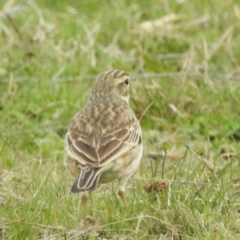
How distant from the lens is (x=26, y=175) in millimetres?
7133

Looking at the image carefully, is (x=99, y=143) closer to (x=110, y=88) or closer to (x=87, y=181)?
(x=87, y=181)

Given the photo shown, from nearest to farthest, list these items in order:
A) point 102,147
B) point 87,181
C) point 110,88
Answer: point 87,181, point 102,147, point 110,88

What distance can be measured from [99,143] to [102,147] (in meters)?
0.07

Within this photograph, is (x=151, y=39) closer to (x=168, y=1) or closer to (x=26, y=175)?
(x=168, y=1)

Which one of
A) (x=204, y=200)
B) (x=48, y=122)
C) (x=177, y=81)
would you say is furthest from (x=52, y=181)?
(x=177, y=81)

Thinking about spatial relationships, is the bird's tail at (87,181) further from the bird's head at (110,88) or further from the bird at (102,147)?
the bird's head at (110,88)

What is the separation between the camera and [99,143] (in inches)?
248

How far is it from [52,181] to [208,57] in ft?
14.1

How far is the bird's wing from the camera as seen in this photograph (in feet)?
20.1

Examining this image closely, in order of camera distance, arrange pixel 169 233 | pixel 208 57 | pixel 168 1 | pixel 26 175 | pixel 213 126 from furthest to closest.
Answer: pixel 168 1, pixel 208 57, pixel 213 126, pixel 26 175, pixel 169 233

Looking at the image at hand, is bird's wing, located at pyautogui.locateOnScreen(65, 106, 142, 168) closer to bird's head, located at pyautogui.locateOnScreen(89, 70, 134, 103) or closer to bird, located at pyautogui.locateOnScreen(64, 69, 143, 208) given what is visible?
bird, located at pyautogui.locateOnScreen(64, 69, 143, 208)

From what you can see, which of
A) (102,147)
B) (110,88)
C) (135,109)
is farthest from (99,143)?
(135,109)

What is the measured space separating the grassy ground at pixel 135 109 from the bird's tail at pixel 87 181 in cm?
22

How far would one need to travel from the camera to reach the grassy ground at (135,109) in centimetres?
599
